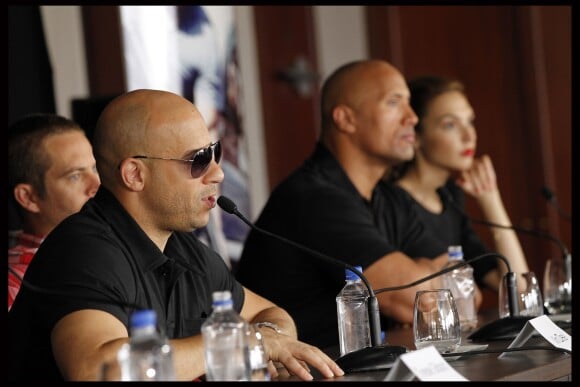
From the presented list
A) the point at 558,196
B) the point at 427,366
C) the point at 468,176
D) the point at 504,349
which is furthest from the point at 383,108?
the point at 558,196

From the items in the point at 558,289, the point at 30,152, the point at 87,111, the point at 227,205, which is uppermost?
the point at 87,111

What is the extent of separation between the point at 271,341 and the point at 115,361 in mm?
374

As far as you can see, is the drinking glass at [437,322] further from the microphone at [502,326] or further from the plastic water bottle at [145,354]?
the plastic water bottle at [145,354]

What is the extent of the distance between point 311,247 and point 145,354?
153 cm

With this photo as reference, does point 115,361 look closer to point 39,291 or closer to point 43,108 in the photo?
point 39,291

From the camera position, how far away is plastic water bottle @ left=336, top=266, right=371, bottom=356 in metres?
2.35

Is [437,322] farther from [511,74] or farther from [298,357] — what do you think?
[511,74]

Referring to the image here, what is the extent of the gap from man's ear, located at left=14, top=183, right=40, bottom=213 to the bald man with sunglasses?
0.68 metres

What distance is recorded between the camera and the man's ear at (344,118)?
354 centimetres

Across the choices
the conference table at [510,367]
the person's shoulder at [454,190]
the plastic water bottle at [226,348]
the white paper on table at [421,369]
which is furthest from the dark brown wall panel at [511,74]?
the plastic water bottle at [226,348]

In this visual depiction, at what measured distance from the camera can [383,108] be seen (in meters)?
3.55

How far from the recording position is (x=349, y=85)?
358 cm

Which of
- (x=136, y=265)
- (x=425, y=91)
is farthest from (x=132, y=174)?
(x=425, y=91)

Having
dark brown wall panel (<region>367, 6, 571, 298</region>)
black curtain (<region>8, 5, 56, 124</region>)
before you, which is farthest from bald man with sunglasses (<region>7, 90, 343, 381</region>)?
dark brown wall panel (<region>367, 6, 571, 298</region>)
